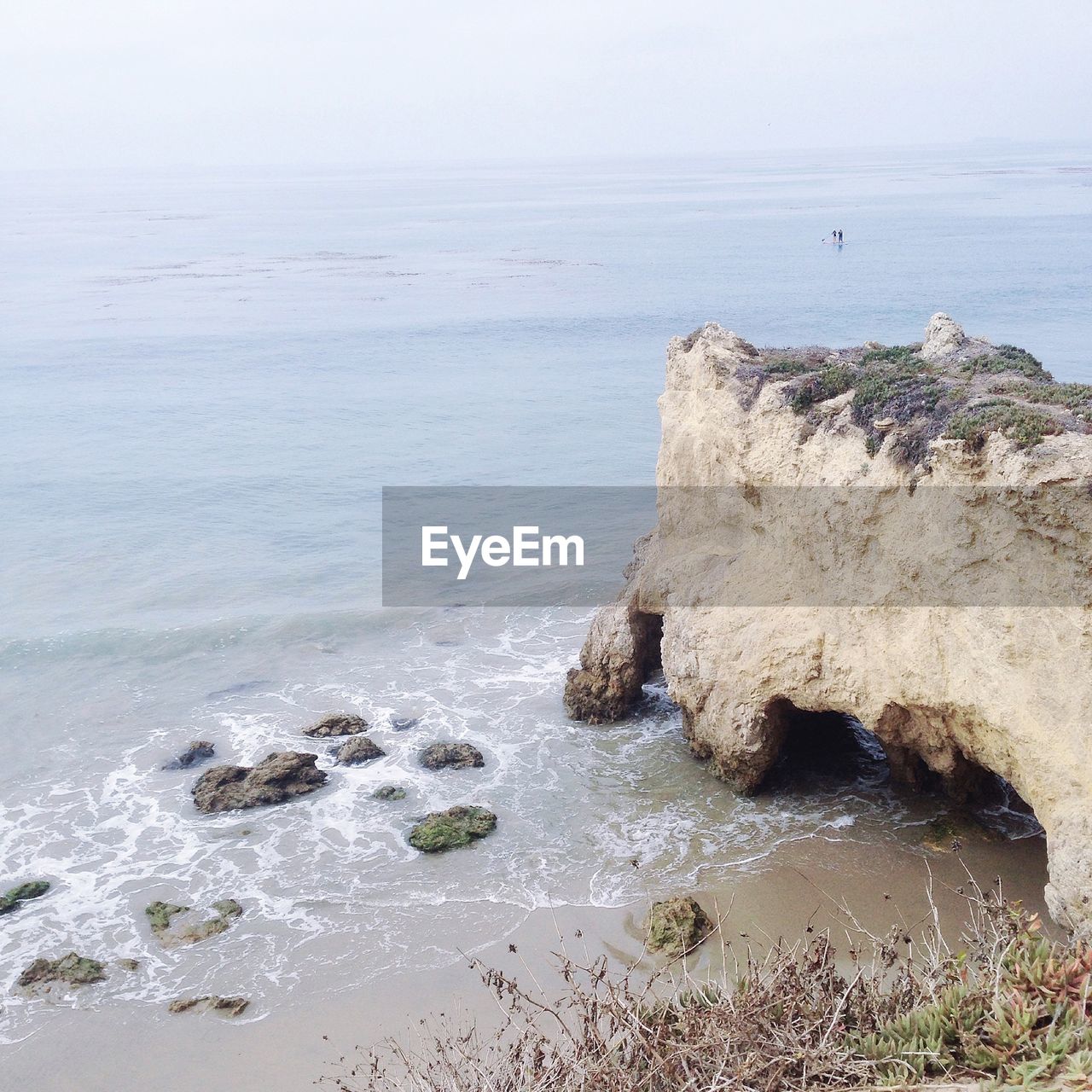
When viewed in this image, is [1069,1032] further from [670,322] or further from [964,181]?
[964,181]

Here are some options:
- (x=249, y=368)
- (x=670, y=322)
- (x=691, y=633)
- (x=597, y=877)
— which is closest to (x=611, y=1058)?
(x=597, y=877)

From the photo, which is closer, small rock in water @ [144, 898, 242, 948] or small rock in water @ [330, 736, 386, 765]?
small rock in water @ [144, 898, 242, 948]

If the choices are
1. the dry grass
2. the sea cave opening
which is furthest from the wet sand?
the dry grass

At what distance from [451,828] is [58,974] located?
4.75m

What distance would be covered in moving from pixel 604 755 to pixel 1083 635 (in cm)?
739

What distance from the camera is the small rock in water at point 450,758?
1623cm

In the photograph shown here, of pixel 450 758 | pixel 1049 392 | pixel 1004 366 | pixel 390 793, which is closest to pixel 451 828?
pixel 390 793

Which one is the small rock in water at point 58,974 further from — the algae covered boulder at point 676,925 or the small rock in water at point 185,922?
the algae covered boulder at point 676,925

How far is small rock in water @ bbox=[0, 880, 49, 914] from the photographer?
13302mm

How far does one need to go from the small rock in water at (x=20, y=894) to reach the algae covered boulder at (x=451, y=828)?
4.42 meters

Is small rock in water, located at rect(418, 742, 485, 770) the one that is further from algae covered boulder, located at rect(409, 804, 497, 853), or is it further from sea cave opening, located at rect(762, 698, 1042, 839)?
sea cave opening, located at rect(762, 698, 1042, 839)

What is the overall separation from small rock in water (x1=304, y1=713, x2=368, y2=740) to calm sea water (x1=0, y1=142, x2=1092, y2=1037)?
44 cm

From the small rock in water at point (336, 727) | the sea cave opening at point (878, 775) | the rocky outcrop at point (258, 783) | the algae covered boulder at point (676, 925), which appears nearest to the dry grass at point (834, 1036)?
the algae covered boulder at point (676, 925)

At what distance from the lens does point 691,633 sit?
1507cm
